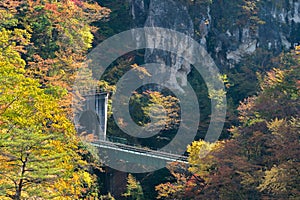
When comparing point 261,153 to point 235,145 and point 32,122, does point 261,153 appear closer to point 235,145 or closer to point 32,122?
point 235,145

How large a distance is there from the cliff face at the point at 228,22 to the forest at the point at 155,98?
0.07 metres

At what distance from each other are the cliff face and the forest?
7cm

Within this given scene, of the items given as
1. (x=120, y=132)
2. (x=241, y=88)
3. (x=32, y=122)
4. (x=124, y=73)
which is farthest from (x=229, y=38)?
(x=32, y=122)

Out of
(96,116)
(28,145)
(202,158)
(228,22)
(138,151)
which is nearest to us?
(28,145)

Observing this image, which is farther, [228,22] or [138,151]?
[228,22]

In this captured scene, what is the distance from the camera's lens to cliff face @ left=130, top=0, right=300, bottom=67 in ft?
92.3

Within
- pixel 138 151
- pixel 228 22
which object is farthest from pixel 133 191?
pixel 228 22

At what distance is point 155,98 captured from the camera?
24875 mm

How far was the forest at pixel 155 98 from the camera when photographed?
1073 cm

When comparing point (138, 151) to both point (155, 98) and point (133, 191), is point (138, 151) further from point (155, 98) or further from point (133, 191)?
point (155, 98)

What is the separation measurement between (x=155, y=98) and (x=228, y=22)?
883 cm

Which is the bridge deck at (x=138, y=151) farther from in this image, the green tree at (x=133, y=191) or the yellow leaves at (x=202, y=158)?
the yellow leaves at (x=202, y=158)

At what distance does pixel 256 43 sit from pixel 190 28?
506 cm

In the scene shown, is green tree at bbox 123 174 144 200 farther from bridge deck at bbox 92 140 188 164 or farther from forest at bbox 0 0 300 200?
bridge deck at bbox 92 140 188 164
